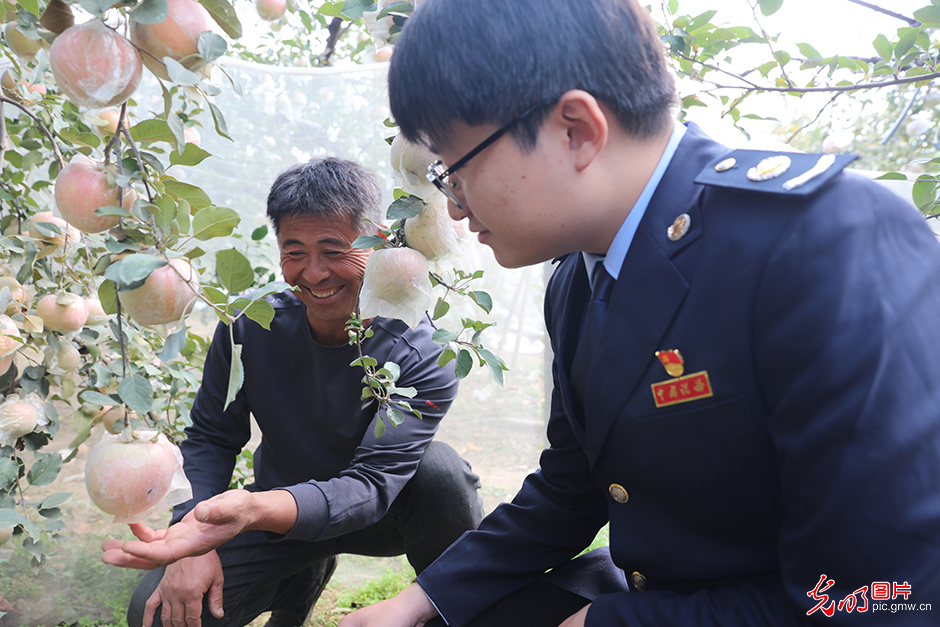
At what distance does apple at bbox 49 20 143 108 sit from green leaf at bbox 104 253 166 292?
203 mm

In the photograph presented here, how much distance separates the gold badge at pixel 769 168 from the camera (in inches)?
28.0

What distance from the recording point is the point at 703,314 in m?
0.74

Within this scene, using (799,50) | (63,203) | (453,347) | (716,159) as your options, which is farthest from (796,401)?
(799,50)

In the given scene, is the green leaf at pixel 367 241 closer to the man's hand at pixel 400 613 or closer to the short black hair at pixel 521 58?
the short black hair at pixel 521 58

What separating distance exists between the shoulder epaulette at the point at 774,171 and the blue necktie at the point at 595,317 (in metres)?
0.18

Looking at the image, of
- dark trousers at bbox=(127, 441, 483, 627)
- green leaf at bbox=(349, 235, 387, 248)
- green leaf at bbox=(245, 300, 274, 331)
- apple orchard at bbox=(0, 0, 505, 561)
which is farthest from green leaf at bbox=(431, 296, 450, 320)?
dark trousers at bbox=(127, 441, 483, 627)

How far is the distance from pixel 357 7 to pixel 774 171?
0.63 metres

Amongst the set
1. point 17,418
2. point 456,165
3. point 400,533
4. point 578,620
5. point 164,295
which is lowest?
point 400,533

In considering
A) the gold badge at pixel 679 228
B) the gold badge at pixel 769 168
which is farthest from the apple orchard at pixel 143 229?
the gold badge at pixel 769 168

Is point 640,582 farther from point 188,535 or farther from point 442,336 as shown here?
point 188,535

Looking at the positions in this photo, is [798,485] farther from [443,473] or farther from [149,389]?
[443,473]

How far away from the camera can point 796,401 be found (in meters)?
0.64

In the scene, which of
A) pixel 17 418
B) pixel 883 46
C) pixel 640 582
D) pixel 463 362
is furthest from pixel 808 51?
pixel 17 418

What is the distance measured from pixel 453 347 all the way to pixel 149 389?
470mm
